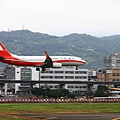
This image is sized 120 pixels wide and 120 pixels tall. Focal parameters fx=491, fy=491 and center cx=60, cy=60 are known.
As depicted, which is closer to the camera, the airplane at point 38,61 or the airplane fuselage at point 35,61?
the airplane at point 38,61

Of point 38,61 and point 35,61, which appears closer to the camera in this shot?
point 35,61

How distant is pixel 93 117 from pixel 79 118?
308 cm

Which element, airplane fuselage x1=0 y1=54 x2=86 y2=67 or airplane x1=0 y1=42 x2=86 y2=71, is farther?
airplane fuselage x1=0 y1=54 x2=86 y2=67

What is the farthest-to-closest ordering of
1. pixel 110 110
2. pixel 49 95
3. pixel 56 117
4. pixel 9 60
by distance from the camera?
1. pixel 49 95
2. pixel 9 60
3. pixel 110 110
4. pixel 56 117

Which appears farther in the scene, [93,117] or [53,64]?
[53,64]

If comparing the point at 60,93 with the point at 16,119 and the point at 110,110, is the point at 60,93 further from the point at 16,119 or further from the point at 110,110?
the point at 16,119

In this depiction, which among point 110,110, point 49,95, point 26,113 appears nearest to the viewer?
point 26,113

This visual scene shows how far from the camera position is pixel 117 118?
264 ft

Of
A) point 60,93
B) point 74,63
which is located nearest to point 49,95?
point 60,93

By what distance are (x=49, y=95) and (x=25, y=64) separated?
152 feet

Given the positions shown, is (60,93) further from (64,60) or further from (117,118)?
(117,118)

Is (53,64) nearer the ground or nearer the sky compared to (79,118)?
nearer the sky

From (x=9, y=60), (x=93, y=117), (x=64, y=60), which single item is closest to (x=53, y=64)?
(x=64, y=60)

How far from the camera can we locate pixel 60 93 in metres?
196
